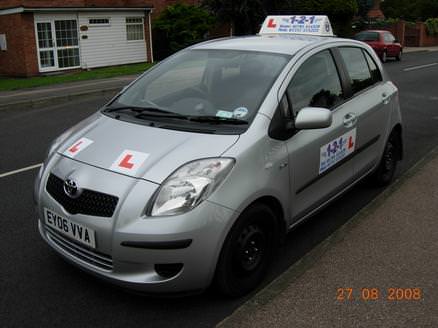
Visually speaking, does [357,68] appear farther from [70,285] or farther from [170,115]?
[70,285]

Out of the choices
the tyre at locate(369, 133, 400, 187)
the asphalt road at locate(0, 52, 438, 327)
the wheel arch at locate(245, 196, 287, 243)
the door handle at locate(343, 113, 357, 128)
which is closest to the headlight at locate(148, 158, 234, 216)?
the wheel arch at locate(245, 196, 287, 243)

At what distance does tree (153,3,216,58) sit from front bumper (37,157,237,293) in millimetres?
23445

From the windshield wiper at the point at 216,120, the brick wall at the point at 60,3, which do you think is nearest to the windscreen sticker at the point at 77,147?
the windshield wiper at the point at 216,120

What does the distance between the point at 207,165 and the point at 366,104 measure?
2193 mm

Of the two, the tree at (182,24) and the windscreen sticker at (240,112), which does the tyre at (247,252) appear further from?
the tree at (182,24)

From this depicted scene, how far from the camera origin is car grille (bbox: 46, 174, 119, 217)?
117 inches

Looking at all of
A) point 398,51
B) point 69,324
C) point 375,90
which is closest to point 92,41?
point 398,51

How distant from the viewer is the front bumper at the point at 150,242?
2.88 m

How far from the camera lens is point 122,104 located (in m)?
4.09

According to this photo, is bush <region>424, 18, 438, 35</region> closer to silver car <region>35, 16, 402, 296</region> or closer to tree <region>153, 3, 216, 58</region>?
tree <region>153, 3, 216, 58</region>

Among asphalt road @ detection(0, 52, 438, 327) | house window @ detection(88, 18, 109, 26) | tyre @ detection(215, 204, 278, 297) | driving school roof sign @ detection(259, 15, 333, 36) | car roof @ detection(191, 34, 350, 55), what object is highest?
driving school roof sign @ detection(259, 15, 333, 36)

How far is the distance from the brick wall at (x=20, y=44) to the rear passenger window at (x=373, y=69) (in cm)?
1796

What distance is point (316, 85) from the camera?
4062mm

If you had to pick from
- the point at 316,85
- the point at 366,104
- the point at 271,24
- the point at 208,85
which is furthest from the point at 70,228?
the point at 271,24
